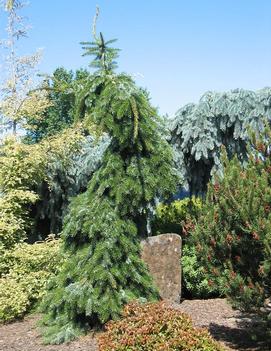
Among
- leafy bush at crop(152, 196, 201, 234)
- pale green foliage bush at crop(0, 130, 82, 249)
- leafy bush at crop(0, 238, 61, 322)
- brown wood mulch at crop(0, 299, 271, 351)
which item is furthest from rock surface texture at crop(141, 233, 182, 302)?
pale green foliage bush at crop(0, 130, 82, 249)

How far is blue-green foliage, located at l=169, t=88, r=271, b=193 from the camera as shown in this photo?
8.90m

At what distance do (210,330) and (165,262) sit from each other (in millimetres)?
1575

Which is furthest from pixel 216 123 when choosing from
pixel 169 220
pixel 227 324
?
pixel 227 324

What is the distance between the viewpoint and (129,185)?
22.4 feet

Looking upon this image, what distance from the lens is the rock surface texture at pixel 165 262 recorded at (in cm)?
820

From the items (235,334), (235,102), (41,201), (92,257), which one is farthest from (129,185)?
(41,201)

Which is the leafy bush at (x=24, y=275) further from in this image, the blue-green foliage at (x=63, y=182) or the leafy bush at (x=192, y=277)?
the leafy bush at (x=192, y=277)

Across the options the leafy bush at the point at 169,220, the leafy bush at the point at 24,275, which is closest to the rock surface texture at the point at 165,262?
the leafy bush at the point at 24,275

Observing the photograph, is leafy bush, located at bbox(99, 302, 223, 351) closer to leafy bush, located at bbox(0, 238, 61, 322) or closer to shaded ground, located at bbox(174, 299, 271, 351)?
shaded ground, located at bbox(174, 299, 271, 351)

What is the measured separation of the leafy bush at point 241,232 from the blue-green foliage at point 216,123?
3079 mm

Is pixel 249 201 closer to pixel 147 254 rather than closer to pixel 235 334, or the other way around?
pixel 235 334

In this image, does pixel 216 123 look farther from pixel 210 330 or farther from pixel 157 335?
pixel 157 335

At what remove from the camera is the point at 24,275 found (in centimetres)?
837

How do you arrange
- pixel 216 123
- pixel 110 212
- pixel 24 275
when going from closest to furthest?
1. pixel 110 212
2. pixel 24 275
3. pixel 216 123
